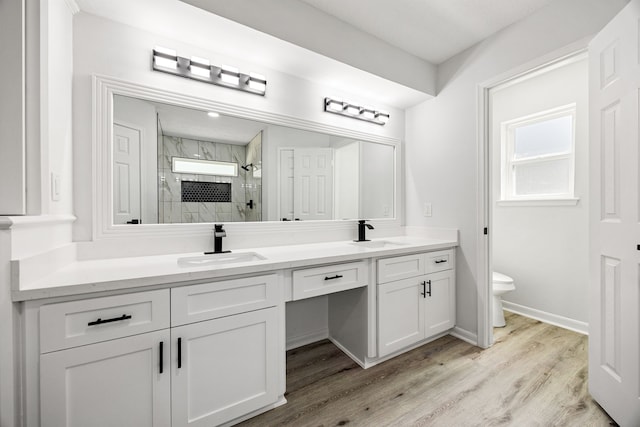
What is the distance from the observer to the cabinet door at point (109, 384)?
0.96 meters

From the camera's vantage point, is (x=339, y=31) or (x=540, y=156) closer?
(x=339, y=31)

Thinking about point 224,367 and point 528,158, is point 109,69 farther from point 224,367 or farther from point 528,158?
point 528,158

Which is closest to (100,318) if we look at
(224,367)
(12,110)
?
(224,367)

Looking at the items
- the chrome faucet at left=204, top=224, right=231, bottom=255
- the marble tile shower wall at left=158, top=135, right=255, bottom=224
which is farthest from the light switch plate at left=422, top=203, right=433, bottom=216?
the chrome faucet at left=204, top=224, right=231, bottom=255

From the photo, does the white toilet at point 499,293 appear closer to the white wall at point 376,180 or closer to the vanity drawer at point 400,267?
the vanity drawer at point 400,267

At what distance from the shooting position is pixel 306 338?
2.20m

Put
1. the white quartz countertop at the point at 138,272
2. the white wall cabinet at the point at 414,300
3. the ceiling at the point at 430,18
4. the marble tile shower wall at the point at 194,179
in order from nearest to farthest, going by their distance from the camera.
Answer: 1. the white quartz countertop at the point at 138,272
2. the marble tile shower wall at the point at 194,179
3. the ceiling at the point at 430,18
4. the white wall cabinet at the point at 414,300

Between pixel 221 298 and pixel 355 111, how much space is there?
74.3 inches

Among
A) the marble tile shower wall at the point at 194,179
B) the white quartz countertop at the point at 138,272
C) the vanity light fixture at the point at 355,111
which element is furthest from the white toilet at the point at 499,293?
the marble tile shower wall at the point at 194,179

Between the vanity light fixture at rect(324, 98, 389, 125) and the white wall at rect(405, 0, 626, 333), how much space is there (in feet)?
1.25

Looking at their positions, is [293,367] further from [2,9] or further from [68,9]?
[68,9]

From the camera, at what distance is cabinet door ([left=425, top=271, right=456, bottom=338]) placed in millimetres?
2119

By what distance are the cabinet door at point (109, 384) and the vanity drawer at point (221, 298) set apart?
0.36 ft

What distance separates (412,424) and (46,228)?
1921 millimetres
